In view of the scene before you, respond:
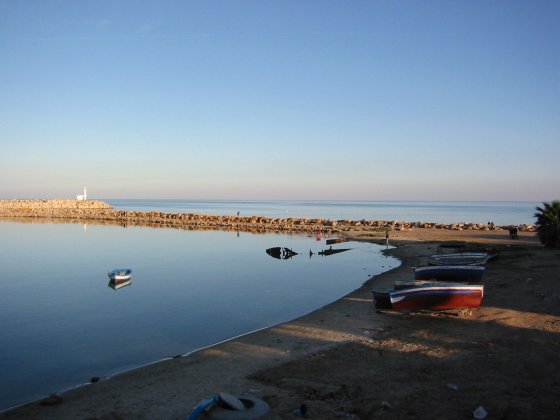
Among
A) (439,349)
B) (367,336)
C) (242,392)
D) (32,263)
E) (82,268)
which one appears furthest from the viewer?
(32,263)

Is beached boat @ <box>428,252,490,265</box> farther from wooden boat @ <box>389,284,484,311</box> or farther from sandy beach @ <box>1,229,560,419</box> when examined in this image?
wooden boat @ <box>389,284,484,311</box>

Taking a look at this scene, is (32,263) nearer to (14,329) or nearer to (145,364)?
(14,329)

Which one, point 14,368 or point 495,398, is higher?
point 495,398

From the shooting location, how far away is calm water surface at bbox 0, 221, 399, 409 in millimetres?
15133

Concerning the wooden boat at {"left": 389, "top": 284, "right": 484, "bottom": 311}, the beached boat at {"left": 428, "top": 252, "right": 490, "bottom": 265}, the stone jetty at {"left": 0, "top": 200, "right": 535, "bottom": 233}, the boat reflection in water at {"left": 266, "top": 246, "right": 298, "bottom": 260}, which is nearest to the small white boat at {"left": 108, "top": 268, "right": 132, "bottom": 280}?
the boat reflection in water at {"left": 266, "top": 246, "right": 298, "bottom": 260}

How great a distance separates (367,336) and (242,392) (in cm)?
617

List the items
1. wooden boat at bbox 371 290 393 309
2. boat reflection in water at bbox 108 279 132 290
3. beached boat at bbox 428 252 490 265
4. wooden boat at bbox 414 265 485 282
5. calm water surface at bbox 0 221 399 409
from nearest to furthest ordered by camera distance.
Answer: calm water surface at bbox 0 221 399 409
wooden boat at bbox 371 290 393 309
wooden boat at bbox 414 265 485 282
beached boat at bbox 428 252 490 265
boat reflection in water at bbox 108 279 132 290

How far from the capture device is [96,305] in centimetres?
2367

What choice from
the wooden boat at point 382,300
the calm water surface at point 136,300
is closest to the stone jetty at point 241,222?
the calm water surface at point 136,300

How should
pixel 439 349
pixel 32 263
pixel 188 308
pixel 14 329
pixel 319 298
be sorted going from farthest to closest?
pixel 32 263 < pixel 319 298 < pixel 188 308 < pixel 14 329 < pixel 439 349

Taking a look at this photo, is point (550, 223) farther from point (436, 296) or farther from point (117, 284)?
point (117, 284)

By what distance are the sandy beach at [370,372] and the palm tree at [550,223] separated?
1963 cm

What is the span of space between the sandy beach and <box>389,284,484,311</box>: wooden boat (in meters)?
0.42

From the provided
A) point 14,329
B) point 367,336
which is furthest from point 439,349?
point 14,329
